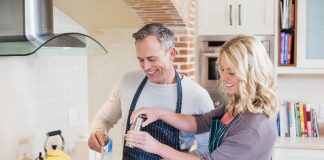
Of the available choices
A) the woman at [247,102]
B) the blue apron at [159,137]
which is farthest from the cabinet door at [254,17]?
the woman at [247,102]

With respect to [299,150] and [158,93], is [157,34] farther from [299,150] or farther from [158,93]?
[299,150]

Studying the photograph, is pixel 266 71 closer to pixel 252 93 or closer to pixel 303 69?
pixel 252 93

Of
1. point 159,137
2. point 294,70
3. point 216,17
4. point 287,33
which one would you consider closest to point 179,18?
point 216,17

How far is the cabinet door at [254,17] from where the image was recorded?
330 cm

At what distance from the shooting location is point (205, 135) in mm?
1982

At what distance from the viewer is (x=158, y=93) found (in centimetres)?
200

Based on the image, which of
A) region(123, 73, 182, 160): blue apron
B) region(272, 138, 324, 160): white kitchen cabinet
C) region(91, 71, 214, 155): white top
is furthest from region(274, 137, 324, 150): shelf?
region(123, 73, 182, 160): blue apron

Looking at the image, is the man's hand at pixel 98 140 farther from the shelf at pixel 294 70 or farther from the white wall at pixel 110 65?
the shelf at pixel 294 70

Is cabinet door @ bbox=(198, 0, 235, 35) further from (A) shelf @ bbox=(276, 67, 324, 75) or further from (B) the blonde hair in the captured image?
(B) the blonde hair

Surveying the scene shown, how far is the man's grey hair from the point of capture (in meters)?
1.92

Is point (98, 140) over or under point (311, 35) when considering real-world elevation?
under

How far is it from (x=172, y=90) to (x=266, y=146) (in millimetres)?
661

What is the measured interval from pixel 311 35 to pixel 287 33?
0.59ft

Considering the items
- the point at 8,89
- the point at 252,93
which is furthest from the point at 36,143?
the point at 252,93
